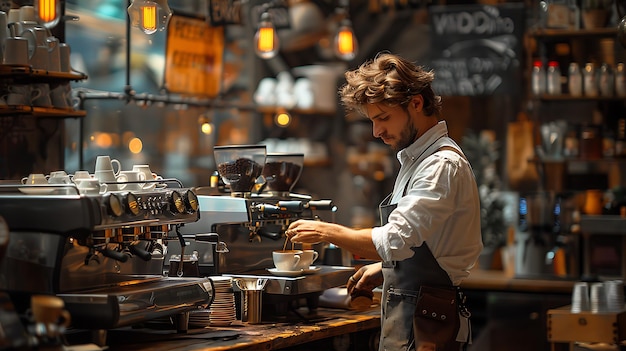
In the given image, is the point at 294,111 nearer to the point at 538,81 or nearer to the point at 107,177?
the point at 538,81

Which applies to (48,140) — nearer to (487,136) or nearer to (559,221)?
(559,221)

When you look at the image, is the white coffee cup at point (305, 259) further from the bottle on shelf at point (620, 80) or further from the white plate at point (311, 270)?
the bottle on shelf at point (620, 80)

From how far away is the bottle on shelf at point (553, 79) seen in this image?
6.80 metres

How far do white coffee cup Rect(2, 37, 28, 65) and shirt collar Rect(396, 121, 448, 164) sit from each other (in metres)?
1.59

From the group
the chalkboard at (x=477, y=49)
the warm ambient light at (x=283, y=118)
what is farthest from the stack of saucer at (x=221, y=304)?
the warm ambient light at (x=283, y=118)

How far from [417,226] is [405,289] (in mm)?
316

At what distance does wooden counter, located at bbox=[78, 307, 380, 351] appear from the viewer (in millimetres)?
3252

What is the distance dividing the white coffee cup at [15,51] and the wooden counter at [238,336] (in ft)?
3.89

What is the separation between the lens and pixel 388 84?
11.1ft

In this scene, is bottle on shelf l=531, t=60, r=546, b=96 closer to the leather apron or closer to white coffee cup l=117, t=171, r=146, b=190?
the leather apron

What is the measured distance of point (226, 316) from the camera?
11.9 ft

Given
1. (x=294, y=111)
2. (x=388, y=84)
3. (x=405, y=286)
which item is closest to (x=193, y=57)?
(x=294, y=111)

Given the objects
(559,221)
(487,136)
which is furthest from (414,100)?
(487,136)

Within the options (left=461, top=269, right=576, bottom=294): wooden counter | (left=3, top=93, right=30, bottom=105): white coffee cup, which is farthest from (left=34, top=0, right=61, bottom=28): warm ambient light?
(left=461, top=269, right=576, bottom=294): wooden counter
